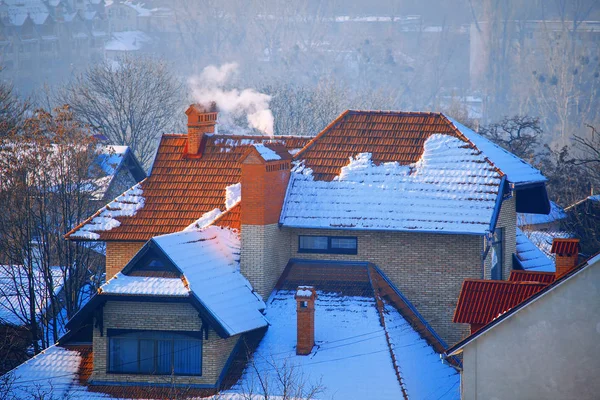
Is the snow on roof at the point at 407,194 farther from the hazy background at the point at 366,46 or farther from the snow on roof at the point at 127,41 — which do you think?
the snow on roof at the point at 127,41

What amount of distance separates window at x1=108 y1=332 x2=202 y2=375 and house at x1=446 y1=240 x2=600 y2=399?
584 cm

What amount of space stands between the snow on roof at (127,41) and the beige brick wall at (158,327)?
10409 cm

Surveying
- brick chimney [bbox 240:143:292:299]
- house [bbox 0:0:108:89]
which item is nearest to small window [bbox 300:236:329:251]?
brick chimney [bbox 240:143:292:299]

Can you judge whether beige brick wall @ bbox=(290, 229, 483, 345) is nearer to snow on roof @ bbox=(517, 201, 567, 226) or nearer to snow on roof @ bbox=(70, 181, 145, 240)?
snow on roof @ bbox=(70, 181, 145, 240)

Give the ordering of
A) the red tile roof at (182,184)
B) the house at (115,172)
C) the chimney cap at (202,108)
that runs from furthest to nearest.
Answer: the house at (115,172)
the chimney cap at (202,108)
the red tile roof at (182,184)

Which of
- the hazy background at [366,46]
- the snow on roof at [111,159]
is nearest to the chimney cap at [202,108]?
the snow on roof at [111,159]

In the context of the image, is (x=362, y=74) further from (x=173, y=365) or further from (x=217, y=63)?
(x=173, y=365)

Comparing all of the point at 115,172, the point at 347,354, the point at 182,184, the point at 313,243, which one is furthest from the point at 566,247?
the point at 115,172

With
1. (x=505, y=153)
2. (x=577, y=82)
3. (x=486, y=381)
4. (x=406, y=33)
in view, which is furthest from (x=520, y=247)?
(x=406, y=33)

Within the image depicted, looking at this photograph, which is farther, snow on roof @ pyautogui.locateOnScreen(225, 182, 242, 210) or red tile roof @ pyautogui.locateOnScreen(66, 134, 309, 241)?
red tile roof @ pyautogui.locateOnScreen(66, 134, 309, 241)

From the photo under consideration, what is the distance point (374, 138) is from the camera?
2809 cm

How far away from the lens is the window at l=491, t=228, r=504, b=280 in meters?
27.6

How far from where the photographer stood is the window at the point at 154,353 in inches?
898

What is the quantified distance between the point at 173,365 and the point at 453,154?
9190mm
